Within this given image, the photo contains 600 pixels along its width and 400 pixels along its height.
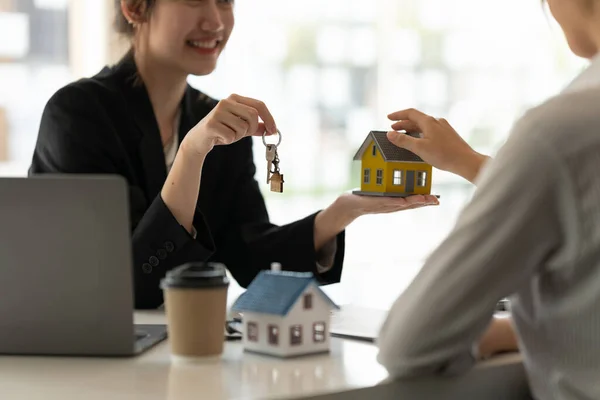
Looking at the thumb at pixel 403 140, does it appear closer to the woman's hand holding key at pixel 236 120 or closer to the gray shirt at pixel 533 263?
the woman's hand holding key at pixel 236 120

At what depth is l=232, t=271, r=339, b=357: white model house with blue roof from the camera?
1.17 metres

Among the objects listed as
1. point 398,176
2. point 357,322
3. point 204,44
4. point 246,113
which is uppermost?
point 204,44

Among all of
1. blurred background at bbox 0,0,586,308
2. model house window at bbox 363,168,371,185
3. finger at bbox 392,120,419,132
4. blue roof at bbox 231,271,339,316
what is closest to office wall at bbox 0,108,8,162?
blurred background at bbox 0,0,586,308

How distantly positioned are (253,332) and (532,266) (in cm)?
38

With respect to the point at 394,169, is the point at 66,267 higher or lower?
lower

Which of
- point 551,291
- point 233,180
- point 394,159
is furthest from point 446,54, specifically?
point 551,291

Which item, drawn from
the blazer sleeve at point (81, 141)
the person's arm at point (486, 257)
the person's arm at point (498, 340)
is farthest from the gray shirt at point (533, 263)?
the blazer sleeve at point (81, 141)

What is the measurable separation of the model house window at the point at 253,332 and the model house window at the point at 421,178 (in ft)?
1.59

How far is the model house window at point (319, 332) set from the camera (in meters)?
1.20

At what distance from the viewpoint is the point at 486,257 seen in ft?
3.30

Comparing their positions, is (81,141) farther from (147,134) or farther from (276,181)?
(276,181)

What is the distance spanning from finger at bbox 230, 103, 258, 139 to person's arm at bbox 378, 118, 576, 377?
22.8 inches

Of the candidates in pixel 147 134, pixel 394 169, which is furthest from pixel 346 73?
pixel 394 169

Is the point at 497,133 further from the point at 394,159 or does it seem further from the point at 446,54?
the point at 394,159
